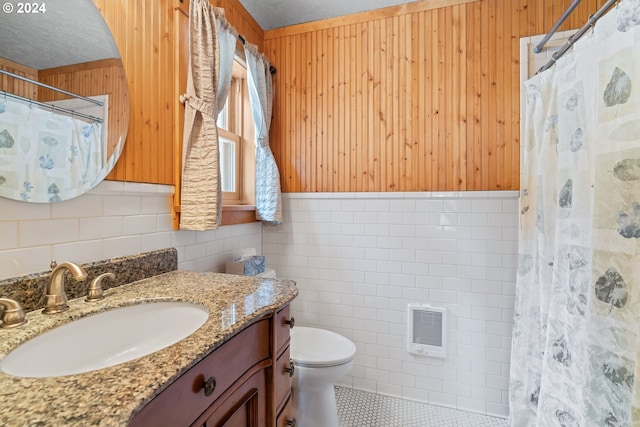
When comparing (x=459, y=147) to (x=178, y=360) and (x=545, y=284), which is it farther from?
(x=178, y=360)

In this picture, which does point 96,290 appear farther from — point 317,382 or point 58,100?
point 317,382

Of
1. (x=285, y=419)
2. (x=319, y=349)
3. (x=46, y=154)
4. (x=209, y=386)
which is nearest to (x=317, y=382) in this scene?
(x=319, y=349)

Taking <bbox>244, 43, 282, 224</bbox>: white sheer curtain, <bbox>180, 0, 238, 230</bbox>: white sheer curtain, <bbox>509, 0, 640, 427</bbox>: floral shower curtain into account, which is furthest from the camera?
<bbox>244, 43, 282, 224</bbox>: white sheer curtain

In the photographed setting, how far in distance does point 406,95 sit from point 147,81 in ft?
4.95

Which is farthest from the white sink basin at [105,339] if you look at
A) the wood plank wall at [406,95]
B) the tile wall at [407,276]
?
the wood plank wall at [406,95]

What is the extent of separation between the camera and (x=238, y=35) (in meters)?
1.82

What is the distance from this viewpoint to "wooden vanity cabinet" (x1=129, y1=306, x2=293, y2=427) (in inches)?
24.3

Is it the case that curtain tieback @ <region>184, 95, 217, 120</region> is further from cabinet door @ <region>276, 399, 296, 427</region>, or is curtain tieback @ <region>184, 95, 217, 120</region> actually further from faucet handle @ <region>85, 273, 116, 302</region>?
cabinet door @ <region>276, 399, 296, 427</region>

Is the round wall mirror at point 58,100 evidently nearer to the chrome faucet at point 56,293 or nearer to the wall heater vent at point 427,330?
the chrome faucet at point 56,293

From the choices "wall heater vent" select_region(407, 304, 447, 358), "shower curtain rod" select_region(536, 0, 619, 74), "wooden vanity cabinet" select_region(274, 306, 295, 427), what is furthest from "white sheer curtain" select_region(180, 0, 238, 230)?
"shower curtain rod" select_region(536, 0, 619, 74)

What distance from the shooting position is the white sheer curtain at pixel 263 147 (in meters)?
2.03

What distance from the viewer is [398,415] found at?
6.03 feet

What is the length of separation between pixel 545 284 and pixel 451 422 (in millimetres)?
1052

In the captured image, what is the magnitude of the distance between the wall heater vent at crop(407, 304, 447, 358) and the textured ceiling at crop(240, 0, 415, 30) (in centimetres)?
203
